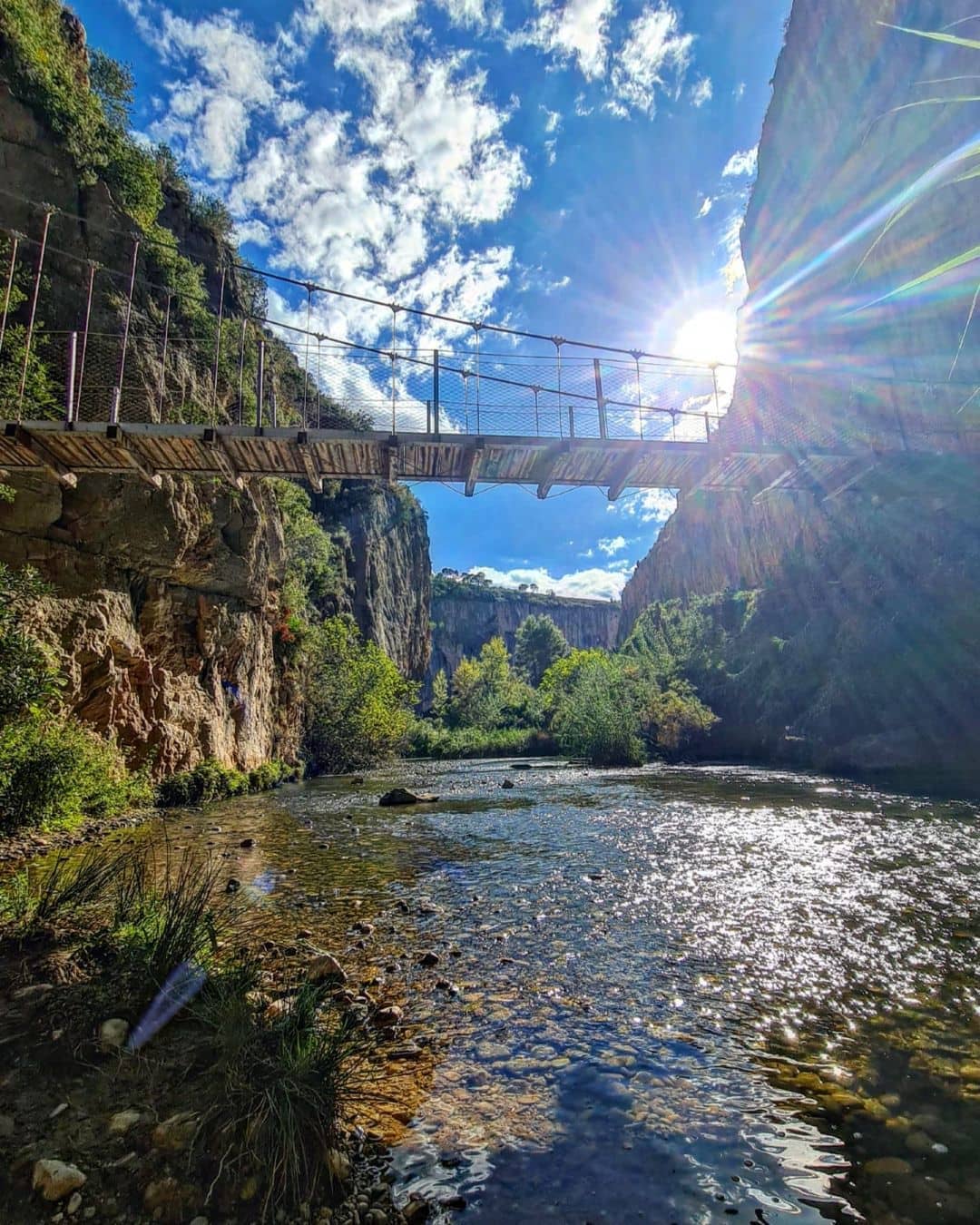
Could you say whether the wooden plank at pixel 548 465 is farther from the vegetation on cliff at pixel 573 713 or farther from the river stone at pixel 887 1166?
the vegetation on cliff at pixel 573 713

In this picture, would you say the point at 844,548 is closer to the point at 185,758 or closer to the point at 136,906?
the point at 185,758

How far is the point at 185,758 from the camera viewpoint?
42.3ft

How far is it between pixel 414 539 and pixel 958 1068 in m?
57.0

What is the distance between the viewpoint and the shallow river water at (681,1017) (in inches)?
84.8

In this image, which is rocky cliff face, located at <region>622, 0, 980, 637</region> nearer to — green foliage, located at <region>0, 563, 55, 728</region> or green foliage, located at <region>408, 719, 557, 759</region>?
green foliage, located at <region>0, 563, 55, 728</region>

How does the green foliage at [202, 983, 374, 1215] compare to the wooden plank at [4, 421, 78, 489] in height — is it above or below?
below

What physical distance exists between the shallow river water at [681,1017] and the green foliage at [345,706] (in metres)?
16.4

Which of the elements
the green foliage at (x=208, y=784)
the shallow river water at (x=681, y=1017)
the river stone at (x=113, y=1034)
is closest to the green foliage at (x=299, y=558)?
the green foliage at (x=208, y=784)

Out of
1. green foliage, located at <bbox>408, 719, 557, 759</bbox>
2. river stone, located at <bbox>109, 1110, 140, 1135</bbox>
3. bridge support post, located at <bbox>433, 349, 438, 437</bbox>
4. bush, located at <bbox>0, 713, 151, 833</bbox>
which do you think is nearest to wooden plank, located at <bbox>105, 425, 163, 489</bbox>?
bush, located at <bbox>0, 713, 151, 833</bbox>

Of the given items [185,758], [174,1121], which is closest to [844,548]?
[185,758]

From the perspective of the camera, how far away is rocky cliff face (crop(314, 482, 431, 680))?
42.4m

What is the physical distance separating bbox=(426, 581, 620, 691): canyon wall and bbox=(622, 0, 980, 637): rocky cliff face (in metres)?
67.4

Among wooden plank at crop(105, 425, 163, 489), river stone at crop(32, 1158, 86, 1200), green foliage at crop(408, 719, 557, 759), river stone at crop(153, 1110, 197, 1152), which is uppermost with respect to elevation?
wooden plank at crop(105, 425, 163, 489)

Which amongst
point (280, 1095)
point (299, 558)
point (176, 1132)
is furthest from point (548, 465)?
point (299, 558)
